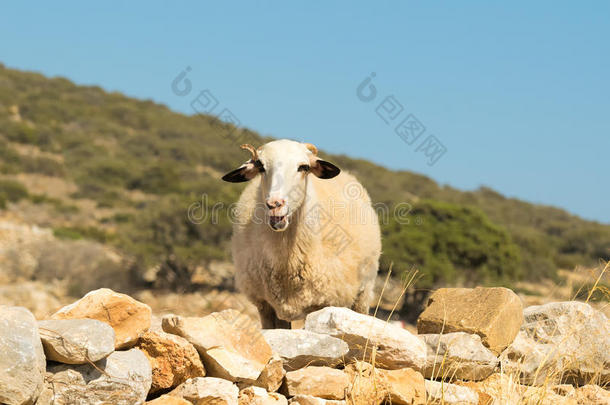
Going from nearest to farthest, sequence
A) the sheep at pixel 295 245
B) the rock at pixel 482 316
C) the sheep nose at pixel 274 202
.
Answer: the rock at pixel 482 316 < the sheep nose at pixel 274 202 < the sheep at pixel 295 245

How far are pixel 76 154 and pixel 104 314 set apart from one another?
42.0 m

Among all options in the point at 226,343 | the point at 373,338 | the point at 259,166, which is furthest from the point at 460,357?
the point at 259,166

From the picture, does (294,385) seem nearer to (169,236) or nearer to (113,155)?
(169,236)

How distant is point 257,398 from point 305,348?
0.61 metres

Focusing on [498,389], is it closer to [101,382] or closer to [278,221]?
[278,221]

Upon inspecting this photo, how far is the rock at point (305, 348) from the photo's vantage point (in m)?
4.52

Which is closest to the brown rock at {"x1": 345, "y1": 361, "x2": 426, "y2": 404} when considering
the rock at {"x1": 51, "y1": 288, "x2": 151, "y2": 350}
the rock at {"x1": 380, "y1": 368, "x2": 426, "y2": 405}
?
the rock at {"x1": 380, "y1": 368, "x2": 426, "y2": 405}

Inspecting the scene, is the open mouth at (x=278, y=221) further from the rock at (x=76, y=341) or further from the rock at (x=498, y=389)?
the rock at (x=76, y=341)

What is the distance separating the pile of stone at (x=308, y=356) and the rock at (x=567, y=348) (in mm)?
11

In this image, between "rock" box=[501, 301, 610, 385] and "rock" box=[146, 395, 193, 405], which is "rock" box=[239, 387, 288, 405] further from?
"rock" box=[501, 301, 610, 385]

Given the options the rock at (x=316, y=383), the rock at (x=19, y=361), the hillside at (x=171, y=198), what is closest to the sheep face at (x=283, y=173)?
the rock at (x=316, y=383)

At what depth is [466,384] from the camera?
4.92 m

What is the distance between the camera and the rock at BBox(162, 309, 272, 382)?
4.18 meters

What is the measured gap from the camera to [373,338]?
4.66 m
